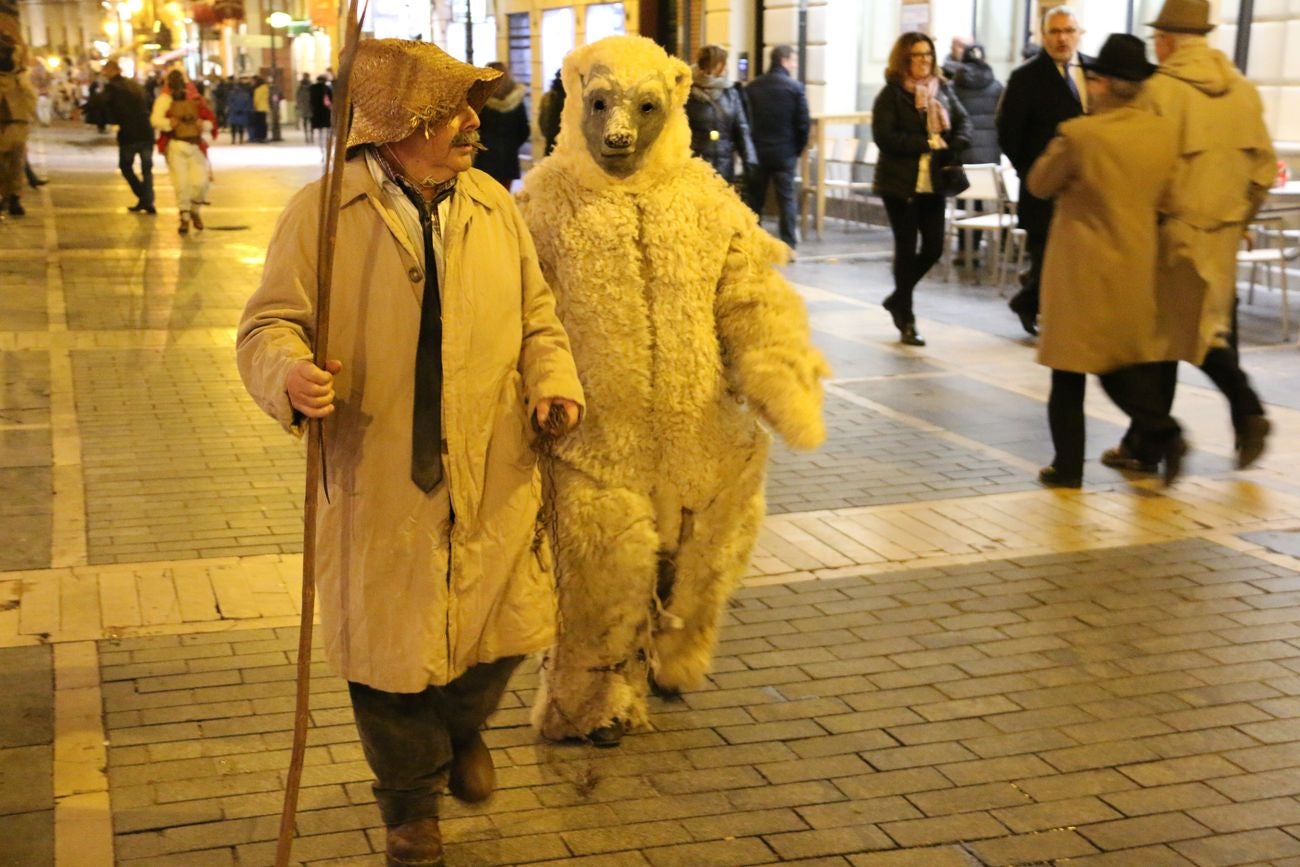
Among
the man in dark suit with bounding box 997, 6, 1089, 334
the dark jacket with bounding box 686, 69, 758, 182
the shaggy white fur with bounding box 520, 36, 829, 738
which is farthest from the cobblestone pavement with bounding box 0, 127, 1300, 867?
the dark jacket with bounding box 686, 69, 758, 182

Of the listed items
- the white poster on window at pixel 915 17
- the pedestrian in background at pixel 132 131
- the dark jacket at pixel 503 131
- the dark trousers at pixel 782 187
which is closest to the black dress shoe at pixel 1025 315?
the dark trousers at pixel 782 187

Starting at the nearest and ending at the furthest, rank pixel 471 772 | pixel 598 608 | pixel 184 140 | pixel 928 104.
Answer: pixel 471 772
pixel 598 608
pixel 928 104
pixel 184 140

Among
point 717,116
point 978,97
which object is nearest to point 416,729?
point 717,116

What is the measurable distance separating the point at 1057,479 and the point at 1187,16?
211cm

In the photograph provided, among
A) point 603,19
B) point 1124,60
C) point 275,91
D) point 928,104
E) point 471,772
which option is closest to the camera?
point 471,772

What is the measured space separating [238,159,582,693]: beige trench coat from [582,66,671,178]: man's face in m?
0.70

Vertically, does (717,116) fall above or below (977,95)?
below

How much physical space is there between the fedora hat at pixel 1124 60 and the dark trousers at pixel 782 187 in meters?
8.63

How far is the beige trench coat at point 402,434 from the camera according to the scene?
3.49 meters

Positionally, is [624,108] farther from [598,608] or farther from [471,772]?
[471,772]

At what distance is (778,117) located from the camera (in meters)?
15.6

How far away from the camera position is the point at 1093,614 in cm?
561

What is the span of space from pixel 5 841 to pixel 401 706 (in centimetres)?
112

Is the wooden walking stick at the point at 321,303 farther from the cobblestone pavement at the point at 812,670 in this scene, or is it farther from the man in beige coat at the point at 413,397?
the cobblestone pavement at the point at 812,670
